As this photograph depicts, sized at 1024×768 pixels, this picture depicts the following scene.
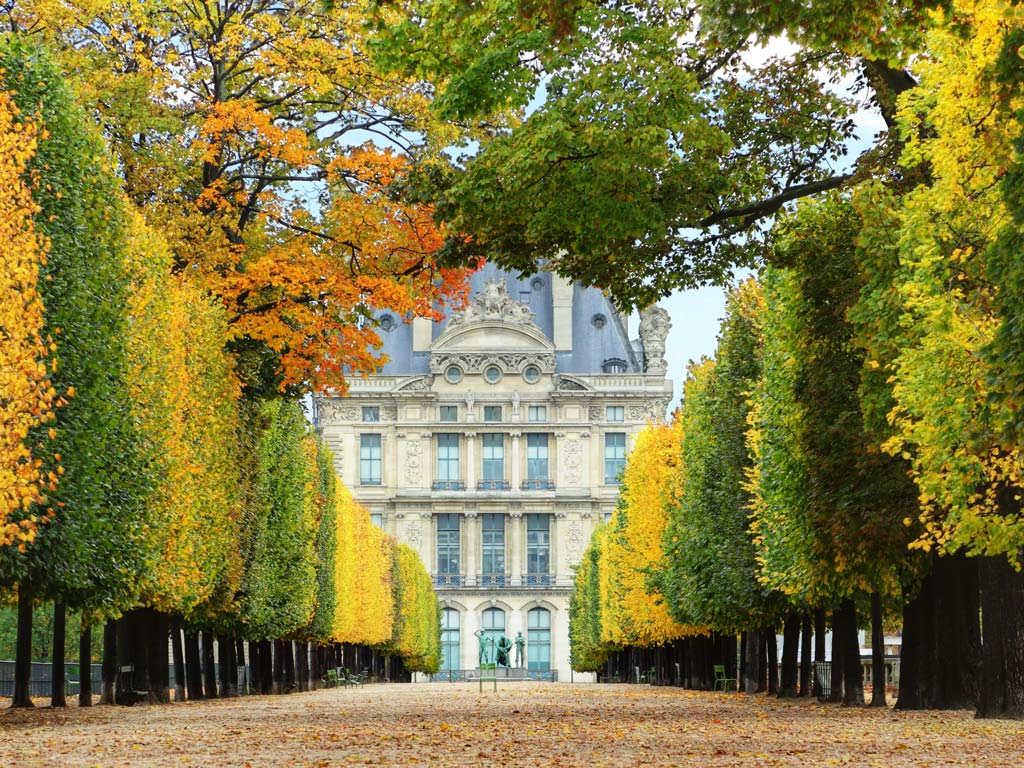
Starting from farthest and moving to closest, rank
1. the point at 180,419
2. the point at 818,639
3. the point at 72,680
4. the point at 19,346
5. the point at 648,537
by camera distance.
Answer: the point at 648,537 → the point at 72,680 → the point at 818,639 → the point at 180,419 → the point at 19,346

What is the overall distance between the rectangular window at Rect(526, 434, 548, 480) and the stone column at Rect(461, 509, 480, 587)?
5.54 metres

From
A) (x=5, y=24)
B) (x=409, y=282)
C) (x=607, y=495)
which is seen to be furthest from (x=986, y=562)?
(x=607, y=495)

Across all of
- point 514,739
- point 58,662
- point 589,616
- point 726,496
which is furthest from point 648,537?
point 514,739

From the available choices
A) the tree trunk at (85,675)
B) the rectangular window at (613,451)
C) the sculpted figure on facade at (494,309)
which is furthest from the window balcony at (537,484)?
the tree trunk at (85,675)

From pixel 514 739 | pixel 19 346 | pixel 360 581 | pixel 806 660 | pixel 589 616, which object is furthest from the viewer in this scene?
pixel 589 616

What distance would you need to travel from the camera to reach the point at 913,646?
27.1 m

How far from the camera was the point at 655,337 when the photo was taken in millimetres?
131375

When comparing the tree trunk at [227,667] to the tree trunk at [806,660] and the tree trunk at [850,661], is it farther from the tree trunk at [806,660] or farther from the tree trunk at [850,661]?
the tree trunk at [850,661]

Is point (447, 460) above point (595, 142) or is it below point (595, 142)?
above

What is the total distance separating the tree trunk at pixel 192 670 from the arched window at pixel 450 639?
8631cm

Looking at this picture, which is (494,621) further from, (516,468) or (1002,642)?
(1002,642)

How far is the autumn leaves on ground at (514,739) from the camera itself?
15.2 m

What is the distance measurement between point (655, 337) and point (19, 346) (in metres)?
111

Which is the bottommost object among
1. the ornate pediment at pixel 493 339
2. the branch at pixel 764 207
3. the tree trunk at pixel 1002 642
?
the tree trunk at pixel 1002 642
